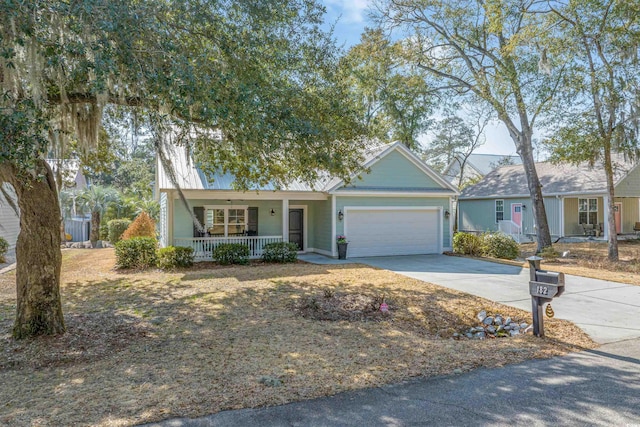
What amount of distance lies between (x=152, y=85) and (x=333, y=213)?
31.6 feet

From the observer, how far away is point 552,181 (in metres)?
22.4

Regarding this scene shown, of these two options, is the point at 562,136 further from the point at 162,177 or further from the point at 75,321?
the point at 75,321

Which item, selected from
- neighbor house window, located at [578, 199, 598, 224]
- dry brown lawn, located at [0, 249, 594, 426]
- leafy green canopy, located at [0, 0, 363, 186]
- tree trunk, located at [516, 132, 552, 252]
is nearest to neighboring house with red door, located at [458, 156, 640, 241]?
neighbor house window, located at [578, 199, 598, 224]

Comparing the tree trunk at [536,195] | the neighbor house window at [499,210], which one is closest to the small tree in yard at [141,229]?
the tree trunk at [536,195]

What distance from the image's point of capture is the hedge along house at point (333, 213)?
44.2ft

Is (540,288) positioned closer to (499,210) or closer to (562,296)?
(562,296)

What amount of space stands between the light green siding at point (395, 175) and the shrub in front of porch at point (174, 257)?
639 cm

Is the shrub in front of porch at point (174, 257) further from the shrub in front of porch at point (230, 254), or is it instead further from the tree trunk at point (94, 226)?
the tree trunk at point (94, 226)

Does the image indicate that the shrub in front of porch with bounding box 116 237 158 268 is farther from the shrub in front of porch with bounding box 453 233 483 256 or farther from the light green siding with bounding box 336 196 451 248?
the shrub in front of porch with bounding box 453 233 483 256

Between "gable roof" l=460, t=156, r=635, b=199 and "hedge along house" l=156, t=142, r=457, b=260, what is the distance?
762 centimetres

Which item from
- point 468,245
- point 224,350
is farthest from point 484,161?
point 224,350

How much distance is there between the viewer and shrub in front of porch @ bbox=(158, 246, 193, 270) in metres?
12.0

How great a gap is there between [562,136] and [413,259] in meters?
6.48

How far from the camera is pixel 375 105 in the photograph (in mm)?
21219
